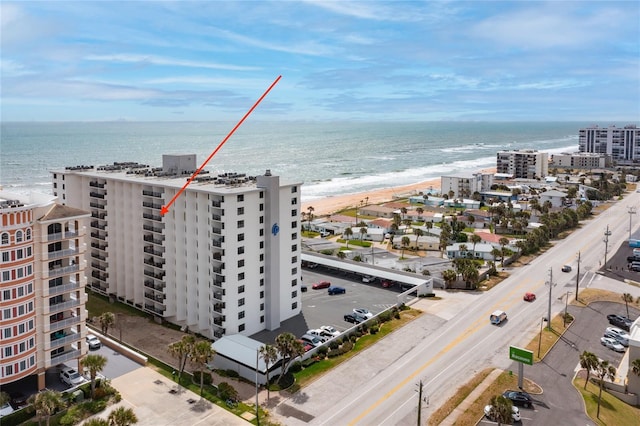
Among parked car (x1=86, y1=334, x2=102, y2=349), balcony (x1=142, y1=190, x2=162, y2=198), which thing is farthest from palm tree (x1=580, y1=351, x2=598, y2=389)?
balcony (x1=142, y1=190, x2=162, y2=198)

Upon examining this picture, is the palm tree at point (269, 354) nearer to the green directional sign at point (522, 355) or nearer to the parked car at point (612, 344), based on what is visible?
the green directional sign at point (522, 355)

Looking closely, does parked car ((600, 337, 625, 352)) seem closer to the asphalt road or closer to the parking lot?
Result: the asphalt road

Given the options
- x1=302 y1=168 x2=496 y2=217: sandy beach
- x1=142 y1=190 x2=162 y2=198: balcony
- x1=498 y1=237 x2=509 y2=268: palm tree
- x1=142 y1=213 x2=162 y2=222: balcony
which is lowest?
x1=498 y1=237 x2=509 y2=268: palm tree


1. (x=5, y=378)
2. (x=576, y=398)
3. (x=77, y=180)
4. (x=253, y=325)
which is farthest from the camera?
(x=77, y=180)

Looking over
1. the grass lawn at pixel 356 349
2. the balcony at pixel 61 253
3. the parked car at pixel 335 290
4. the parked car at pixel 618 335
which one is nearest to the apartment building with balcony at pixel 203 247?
the parked car at pixel 335 290

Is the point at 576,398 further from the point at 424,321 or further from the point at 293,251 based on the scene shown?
the point at 293,251

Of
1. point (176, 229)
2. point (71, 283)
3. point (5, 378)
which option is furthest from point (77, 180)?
point (5, 378)
